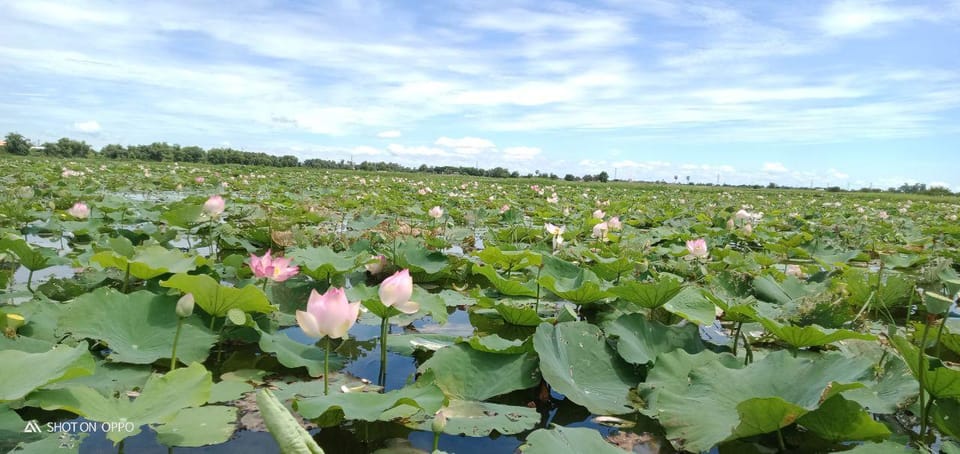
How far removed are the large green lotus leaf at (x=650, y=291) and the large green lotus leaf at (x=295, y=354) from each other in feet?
3.10

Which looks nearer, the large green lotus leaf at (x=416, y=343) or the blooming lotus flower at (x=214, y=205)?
the large green lotus leaf at (x=416, y=343)

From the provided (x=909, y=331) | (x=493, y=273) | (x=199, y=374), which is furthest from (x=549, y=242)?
(x=199, y=374)

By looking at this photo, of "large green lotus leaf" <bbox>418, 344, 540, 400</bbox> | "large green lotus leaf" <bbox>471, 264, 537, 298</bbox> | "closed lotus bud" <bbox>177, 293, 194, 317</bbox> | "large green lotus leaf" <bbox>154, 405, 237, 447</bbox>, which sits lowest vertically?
"large green lotus leaf" <bbox>154, 405, 237, 447</bbox>

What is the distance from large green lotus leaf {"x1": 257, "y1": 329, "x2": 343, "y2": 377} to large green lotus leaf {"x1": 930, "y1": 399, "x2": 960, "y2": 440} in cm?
149

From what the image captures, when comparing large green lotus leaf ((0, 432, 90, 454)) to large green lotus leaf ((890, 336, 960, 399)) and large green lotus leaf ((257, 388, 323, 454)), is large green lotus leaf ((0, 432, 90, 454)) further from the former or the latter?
large green lotus leaf ((890, 336, 960, 399))

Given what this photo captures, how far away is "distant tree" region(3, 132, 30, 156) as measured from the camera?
25922 mm

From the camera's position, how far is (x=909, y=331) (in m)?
2.12

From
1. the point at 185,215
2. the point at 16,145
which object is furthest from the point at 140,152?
the point at 185,215

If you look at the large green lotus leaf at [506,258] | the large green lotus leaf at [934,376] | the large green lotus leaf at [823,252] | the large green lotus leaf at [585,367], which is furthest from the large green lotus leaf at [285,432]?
the large green lotus leaf at [823,252]

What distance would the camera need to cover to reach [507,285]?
2.23 meters

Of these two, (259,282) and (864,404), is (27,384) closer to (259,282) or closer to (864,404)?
(259,282)

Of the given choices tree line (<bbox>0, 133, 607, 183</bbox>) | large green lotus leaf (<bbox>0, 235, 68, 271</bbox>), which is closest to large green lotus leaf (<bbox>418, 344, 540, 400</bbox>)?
large green lotus leaf (<bbox>0, 235, 68, 271</bbox>)

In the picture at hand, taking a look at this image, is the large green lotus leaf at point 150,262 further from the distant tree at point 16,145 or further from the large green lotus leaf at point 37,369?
the distant tree at point 16,145

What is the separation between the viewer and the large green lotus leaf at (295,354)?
154 cm
